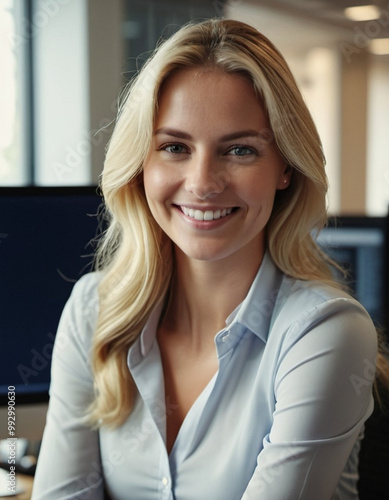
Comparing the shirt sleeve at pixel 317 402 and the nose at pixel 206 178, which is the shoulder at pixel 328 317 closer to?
the shirt sleeve at pixel 317 402

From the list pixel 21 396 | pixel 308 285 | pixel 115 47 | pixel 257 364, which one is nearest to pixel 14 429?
pixel 21 396

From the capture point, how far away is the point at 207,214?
3.76 ft

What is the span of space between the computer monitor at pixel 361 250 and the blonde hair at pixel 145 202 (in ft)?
2.71

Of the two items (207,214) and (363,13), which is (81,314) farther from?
(363,13)

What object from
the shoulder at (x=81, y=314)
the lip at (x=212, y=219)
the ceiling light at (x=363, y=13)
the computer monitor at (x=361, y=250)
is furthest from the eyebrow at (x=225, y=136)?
the ceiling light at (x=363, y=13)

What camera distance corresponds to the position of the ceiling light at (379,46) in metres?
5.43

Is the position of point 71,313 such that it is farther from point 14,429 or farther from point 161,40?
point 161,40

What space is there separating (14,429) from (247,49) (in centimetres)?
76

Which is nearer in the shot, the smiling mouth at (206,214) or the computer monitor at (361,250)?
the smiling mouth at (206,214)

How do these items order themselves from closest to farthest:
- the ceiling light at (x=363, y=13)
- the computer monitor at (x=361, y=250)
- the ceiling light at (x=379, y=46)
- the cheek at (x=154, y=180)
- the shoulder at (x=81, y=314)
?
the cheek at (x=154, y=180) → the shoulder at (x=81, y=314) → the computer monitor at (x=361, y=250) → the ceiling light at (x=363, y=13) → the ceiling light at (x=379, y=46)

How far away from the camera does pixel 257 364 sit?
3.90 feet

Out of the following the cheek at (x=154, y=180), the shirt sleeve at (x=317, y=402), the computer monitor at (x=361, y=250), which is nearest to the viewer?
the shirt sleeve at (x=317, y=402)

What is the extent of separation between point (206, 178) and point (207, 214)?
0.21 feet

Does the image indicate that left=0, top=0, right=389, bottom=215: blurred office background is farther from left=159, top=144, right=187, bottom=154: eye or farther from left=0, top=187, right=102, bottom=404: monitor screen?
left=159, top=144, right=187, bottom=154: eye
